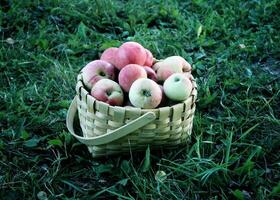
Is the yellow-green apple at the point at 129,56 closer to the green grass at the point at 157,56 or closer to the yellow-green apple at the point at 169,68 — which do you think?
the yellow-green apple at the point at 169,68

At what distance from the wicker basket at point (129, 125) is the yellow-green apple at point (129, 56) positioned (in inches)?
8.7

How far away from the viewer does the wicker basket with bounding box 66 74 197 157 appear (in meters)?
2.08

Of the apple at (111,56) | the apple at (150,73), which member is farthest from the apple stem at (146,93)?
the apple at (111,56)

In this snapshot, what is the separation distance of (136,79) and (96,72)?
0.22 m

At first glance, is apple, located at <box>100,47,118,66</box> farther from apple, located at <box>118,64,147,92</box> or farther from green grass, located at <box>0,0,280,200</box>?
green grass, located at <box>0,0,280,200</box>

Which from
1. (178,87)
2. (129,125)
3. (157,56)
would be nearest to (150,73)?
(178,87)

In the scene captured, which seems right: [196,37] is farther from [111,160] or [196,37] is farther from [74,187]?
[74,187]

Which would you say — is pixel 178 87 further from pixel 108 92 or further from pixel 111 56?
pixel 111 56

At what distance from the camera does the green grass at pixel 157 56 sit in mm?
2170

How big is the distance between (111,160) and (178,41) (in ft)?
5.06

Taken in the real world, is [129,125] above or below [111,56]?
below

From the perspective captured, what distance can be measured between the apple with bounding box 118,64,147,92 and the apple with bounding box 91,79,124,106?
0.12 feet

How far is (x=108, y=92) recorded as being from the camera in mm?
2201

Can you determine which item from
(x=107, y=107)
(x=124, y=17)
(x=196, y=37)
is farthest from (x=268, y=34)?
(x=107, y=107)
